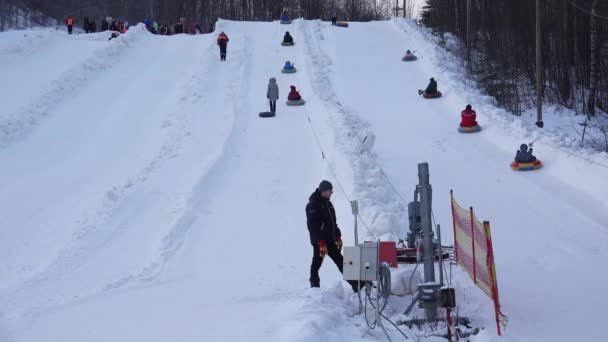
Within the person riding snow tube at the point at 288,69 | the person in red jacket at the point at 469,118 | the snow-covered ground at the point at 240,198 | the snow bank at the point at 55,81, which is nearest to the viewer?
the snow-covered ground at the point at 240,198

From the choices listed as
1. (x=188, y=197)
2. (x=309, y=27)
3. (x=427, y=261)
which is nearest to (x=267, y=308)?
(x=427, y=261)

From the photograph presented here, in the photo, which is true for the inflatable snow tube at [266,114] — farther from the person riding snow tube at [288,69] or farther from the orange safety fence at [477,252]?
the orange safety fence at [477,252]

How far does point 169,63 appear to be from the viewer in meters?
31.8

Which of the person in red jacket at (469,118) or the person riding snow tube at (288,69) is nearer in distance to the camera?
the person in red jacket at (469,118)

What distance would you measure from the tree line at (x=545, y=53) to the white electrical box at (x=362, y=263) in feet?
64.1

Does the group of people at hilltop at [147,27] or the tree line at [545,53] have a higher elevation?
the group of people at hilltop at [147,27]

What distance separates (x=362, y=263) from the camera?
7.79 m

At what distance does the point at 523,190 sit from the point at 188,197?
6.77 meters

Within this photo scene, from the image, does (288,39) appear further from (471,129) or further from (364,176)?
(364,176)

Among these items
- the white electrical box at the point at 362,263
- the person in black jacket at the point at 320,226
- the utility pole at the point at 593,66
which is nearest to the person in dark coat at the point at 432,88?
the utility pole at the point at 593,66

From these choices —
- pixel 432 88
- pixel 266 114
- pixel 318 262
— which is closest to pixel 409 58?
pixel 432 88

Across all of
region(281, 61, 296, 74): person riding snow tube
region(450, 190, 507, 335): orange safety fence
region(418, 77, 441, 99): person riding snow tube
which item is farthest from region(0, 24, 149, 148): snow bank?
region(450, 190, 507, 335): orange safety fence

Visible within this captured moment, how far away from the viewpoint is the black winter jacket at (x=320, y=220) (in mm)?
8812

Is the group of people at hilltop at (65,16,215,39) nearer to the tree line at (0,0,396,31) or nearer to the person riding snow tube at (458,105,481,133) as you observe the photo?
the tree line at (0,0,396,31)
